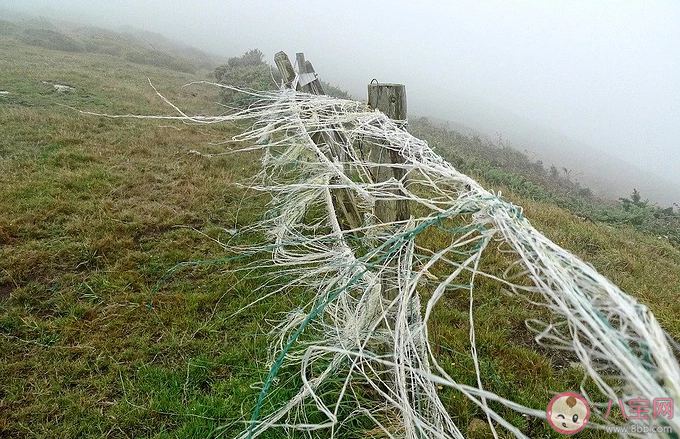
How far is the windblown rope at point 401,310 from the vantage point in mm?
1044

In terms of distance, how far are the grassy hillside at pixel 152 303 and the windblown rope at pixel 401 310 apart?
292mm

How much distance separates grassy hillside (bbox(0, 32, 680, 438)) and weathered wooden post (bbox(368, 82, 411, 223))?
3.76 feet

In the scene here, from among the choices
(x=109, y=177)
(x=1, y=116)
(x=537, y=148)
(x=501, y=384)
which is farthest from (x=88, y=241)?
(x=537, y=148)

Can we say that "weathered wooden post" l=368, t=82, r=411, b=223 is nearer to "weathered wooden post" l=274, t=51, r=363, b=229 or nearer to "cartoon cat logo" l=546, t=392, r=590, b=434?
"weathered wooden post" l=274, t=51, r=363, b=229

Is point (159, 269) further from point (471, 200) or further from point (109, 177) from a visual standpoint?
point (471, 200)

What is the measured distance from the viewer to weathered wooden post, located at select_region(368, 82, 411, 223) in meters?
2.65

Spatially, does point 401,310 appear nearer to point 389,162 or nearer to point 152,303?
point 389,162

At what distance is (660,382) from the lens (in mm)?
1030

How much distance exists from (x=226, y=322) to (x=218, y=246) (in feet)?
4.80

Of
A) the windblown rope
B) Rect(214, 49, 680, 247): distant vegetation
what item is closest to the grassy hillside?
the windblown rope

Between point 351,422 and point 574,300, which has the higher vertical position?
point 574,300

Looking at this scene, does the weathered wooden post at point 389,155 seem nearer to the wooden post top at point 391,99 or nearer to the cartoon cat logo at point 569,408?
the wooden post top at point 391,99

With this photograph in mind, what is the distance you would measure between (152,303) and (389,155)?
2.80 meters

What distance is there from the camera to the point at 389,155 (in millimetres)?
2635
